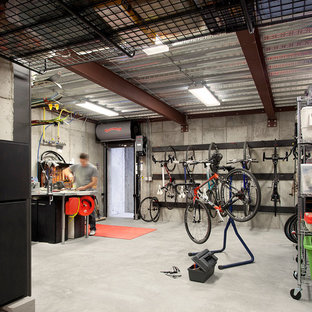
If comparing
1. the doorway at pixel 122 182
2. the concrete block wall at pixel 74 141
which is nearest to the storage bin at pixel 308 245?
the concrete block wall at pixel 74 141

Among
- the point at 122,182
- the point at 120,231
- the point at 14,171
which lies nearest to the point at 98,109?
the point at 120,231

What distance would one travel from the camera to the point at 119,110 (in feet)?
26.1

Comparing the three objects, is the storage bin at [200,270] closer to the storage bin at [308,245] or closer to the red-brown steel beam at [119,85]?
the storage bin at [308,245]

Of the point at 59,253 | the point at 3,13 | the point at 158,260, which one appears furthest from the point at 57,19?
the point at 59,253

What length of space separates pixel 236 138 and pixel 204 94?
92.7 inches

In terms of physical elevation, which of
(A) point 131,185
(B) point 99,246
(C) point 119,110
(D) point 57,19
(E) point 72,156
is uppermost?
(C) point 119,110

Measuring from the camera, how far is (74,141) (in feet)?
27.3

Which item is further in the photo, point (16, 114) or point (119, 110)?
point (119, 110)

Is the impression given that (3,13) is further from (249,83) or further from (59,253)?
(249,83)

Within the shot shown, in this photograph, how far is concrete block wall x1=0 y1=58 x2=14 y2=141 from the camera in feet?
8.21

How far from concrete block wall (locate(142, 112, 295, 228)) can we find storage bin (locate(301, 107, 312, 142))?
14.8 ft

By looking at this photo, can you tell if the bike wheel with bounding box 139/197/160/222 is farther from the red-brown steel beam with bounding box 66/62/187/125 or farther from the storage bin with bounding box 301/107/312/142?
the storage bin with bounding box 301/107/312/142

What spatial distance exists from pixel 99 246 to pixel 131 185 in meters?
5.05

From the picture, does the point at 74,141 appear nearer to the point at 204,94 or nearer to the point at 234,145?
the point at 204,94
